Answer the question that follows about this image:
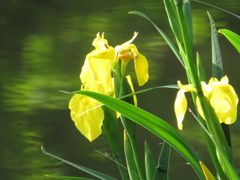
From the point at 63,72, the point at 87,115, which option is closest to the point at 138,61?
the point at 87,115

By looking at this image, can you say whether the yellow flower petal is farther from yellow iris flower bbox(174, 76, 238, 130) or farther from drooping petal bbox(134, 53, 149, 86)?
drooping petal bbox(134, 53, 149, 86)

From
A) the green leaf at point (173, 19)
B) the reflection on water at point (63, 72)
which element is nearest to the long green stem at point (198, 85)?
the green leaf at point (173, 19)

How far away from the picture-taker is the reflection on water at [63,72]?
204cm

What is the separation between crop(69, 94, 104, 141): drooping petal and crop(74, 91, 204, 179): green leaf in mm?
112

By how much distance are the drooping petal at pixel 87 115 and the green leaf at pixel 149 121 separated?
112 millimetres

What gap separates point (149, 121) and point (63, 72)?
4.49 feet

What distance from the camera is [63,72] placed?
2.12 meters

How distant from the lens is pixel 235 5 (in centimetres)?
204

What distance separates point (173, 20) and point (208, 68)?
127 cm

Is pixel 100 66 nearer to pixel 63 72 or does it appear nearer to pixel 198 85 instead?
pixel 198 85

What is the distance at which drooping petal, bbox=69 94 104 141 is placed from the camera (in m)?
0.88

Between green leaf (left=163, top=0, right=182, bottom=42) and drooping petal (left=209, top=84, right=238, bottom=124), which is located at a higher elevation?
green leaf (left=163, top=0, right=182, bottom=42)

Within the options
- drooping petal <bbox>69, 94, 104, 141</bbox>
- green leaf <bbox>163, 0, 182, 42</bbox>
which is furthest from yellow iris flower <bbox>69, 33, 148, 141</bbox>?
green leaf <bbox>163, 0, 182, 42</bbox>

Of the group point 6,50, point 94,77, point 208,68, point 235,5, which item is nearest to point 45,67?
point 6,50
